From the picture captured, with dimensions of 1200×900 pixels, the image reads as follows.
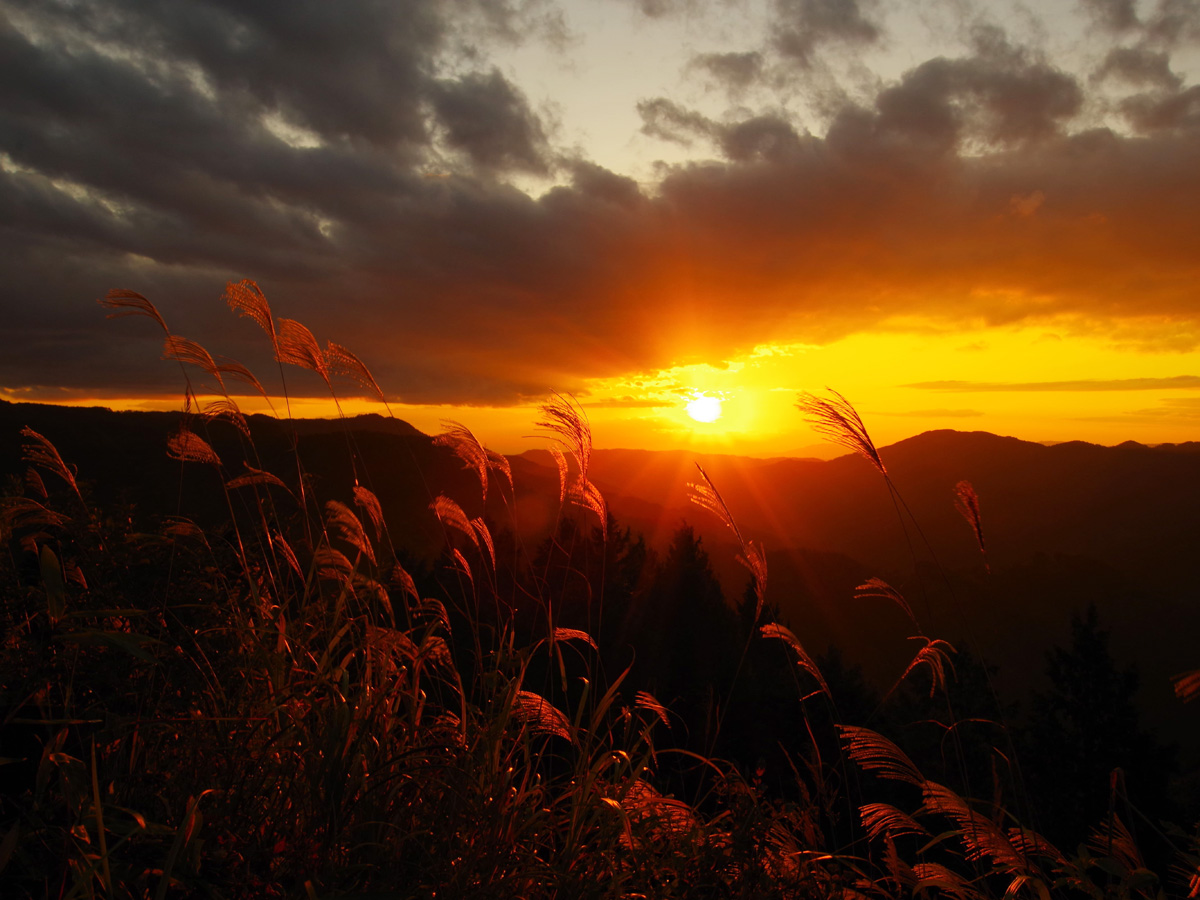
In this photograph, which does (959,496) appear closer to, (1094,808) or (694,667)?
(1094,808)

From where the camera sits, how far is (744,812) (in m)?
2.26

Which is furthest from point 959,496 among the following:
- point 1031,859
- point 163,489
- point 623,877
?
point 163,489

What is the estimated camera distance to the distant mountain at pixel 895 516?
7950 centimetres

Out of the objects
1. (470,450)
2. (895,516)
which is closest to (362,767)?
(470,450)

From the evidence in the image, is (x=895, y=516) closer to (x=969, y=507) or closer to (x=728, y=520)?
(x=969, y=507)

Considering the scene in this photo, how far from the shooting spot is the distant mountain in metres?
79.5

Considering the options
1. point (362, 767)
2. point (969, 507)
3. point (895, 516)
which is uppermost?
point (969, 507)

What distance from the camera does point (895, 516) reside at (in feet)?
289

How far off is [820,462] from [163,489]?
155 meters

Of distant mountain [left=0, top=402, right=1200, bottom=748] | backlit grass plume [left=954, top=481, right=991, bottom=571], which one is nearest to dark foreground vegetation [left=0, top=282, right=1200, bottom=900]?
backlit grass plume [left=954, top=481, right=991, bottom=571]

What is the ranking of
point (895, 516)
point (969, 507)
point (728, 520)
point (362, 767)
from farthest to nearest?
point (895, 516) → point (728, 520) → point (969, 507) → point (362, 767)

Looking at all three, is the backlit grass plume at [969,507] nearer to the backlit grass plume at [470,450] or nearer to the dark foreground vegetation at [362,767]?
the dark foreground vegetation at [362,767]

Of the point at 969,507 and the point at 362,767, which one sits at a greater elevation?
the point at 969,507

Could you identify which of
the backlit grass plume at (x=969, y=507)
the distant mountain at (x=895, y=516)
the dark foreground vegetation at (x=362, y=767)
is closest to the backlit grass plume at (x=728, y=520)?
the dark foreground vegetation at (x=362, y=767)
